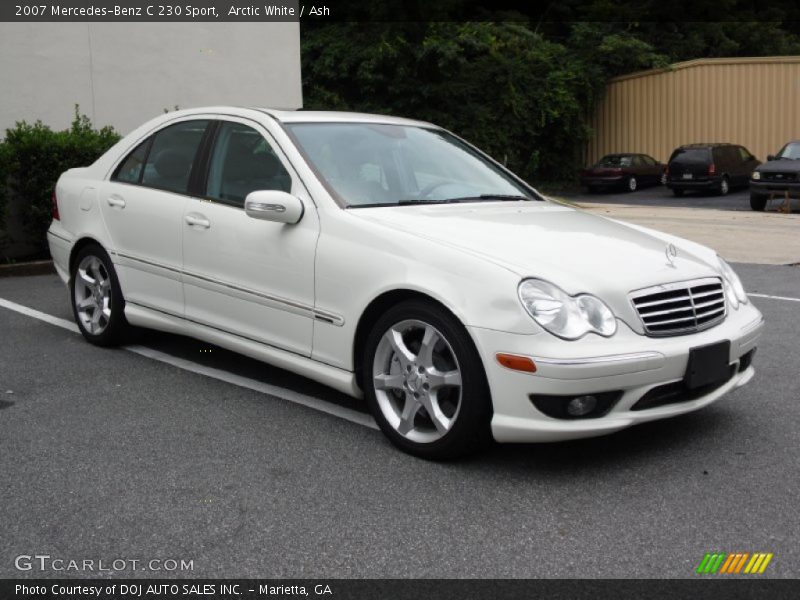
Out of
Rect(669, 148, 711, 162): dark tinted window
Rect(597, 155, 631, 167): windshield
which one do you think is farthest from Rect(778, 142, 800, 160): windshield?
Rect(597, 155, 631, 167): windshield

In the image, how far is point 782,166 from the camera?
2256cm

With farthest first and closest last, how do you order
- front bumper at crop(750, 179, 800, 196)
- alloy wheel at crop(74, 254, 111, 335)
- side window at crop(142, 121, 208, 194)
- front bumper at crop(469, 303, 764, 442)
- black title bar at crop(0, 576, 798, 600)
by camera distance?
front bumper at crop(750, 179, 800, 196), alloy wheel at crop(74, 254, 111, 335), side window at crop(142, 121, 208, 194), front bumper at crop(469, 303, 764, 442), black title bar at crop(0, 576, 798, 600)

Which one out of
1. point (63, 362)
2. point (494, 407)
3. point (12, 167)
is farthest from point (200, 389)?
point (12, 167)

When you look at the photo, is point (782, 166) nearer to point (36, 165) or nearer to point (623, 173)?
point (623, 173)

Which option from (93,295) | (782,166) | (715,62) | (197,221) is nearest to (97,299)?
(93,295)

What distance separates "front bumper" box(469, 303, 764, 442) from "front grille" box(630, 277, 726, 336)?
70 millimetres

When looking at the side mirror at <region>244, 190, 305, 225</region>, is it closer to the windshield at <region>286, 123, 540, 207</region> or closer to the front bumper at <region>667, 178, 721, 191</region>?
the windshield at <region>286, 123, 540, 207</region>

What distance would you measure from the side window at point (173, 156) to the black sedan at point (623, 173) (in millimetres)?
27466

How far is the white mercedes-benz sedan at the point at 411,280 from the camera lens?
385 cm

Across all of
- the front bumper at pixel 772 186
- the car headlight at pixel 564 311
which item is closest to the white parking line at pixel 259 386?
the car headlight at pixel 564 311

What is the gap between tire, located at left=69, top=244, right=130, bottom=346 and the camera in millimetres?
6047

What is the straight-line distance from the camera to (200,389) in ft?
17.5

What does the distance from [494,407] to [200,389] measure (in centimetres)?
206

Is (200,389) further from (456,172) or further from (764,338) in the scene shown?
(764,338)
